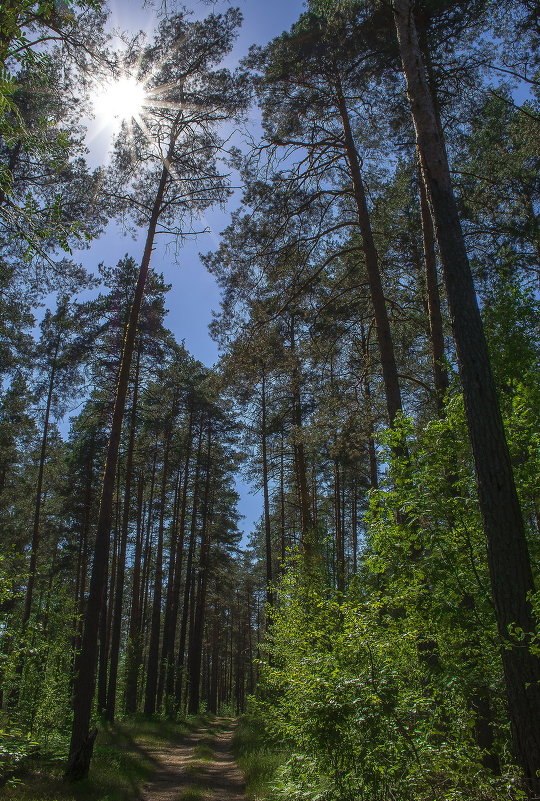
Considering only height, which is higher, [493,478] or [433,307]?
[433,307]

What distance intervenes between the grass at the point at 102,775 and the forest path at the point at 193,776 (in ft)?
0.86

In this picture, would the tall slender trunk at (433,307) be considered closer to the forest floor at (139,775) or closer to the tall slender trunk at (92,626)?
the tall slender trunk at (92,626)

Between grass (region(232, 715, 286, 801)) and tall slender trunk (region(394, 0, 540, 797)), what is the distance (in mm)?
3937

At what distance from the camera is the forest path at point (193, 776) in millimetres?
8742

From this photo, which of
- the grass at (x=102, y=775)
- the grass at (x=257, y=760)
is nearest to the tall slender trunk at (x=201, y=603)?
Result: the grass at (x=257, y=760)

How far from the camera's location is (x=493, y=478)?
455 centimetres

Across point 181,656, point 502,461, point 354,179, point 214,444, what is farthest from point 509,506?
point 181,656

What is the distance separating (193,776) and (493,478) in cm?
978

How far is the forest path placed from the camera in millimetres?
8742

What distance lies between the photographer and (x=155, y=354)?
16781mm

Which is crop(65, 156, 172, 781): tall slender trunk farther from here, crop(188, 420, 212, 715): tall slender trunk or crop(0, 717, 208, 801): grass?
crop(188, 420, 212, 715): tall slender trunk

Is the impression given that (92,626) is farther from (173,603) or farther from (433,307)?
(173,603)

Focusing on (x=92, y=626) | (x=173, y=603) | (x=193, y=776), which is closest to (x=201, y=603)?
(x=173, y=603)

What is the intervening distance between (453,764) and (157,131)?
12.5m
